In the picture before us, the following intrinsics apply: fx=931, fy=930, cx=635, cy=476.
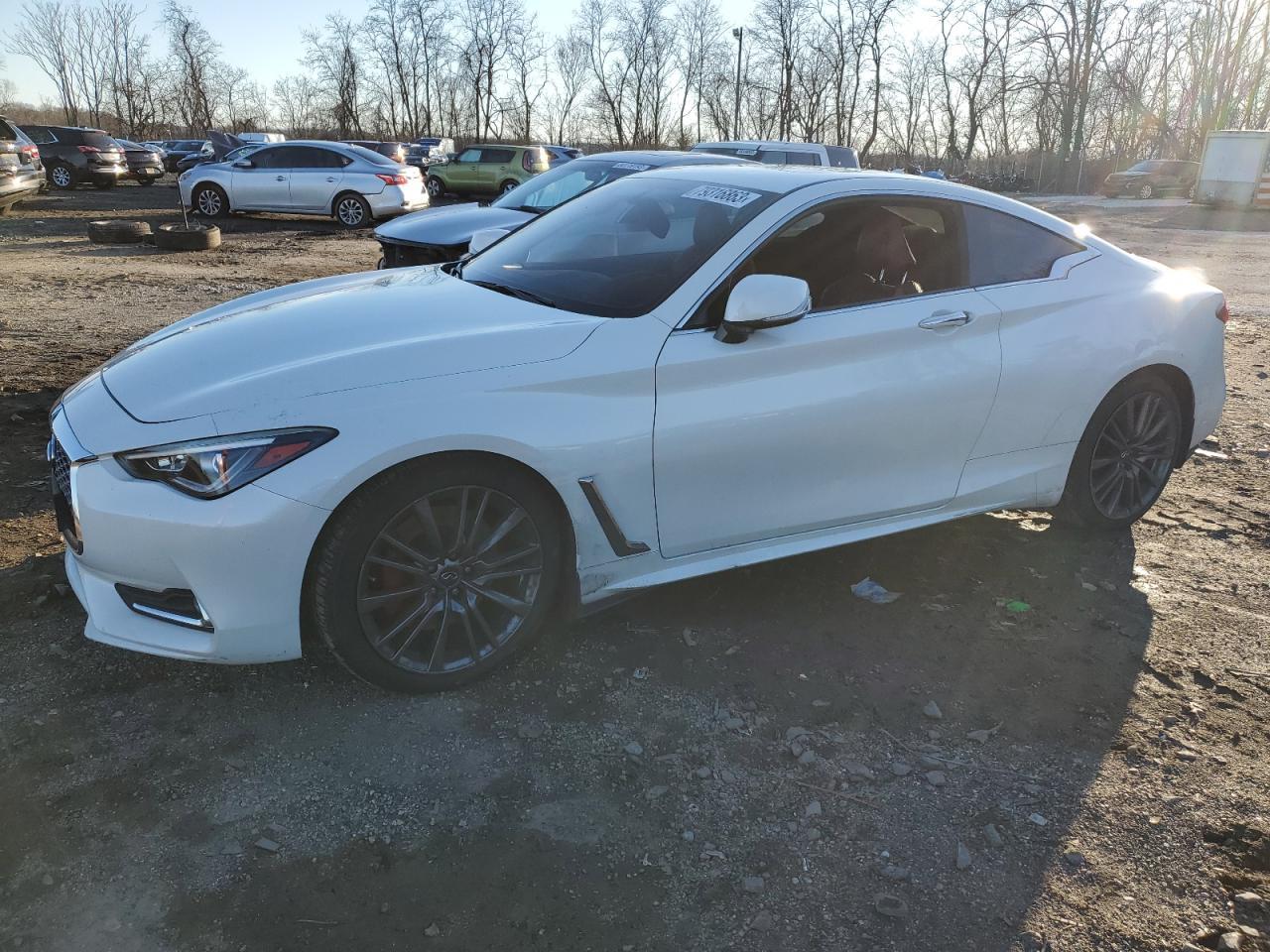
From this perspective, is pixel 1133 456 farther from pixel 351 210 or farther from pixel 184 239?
pixel 351 210

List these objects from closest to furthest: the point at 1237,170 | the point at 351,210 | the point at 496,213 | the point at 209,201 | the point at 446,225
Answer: the point at 446,225 → the point at 496,213 → the point at 351,210 → the point at 209,201 → the point at 1237,170

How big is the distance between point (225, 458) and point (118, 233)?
13974 mm

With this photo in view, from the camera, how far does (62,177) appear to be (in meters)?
25.1

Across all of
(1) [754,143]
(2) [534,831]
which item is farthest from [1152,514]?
(1) [754,143]

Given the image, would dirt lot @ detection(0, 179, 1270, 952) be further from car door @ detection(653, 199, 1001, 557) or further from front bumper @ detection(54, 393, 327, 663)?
car door @ detection(653, 199, 1001, 557)

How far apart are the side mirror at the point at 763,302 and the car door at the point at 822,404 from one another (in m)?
0.10

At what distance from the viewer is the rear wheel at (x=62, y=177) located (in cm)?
2486

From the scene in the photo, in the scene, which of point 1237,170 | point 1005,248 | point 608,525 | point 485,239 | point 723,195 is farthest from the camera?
point 1237,170

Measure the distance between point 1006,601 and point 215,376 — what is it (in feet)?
10.2

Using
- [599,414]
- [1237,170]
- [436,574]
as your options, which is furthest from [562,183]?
[1237,170]

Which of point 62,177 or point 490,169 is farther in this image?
point 490,169

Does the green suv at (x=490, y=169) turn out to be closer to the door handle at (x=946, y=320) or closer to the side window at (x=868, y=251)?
the side window at (x=868, y=251)

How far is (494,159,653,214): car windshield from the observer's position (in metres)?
8.45

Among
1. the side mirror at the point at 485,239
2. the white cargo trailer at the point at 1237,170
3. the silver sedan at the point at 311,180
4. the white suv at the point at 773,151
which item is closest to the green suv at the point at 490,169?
the silver sedan at the point at 311,180
